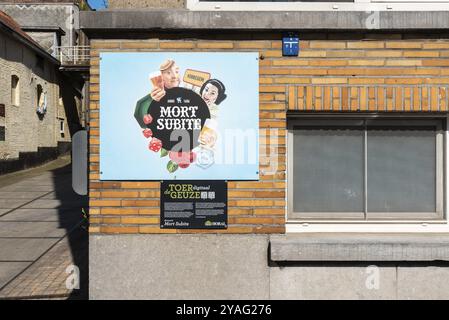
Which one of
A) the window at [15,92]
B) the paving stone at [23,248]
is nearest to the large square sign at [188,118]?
the paving stone at [23,248]

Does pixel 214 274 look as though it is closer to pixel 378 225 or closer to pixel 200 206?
pixel 200 206

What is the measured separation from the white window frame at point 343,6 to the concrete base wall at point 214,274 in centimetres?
219

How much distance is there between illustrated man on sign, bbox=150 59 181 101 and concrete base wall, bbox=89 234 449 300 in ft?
4.34

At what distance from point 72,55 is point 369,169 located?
78.9 feet

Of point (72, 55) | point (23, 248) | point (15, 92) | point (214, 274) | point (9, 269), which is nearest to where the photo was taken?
point (214, 274)

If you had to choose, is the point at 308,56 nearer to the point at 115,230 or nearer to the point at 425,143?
the point at 425,143

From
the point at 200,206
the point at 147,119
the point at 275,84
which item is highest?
the point at 275,84

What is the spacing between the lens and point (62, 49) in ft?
79.9

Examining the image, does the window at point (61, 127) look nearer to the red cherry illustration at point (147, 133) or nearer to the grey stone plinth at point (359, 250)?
the red cherry illustration at point (147, 133)

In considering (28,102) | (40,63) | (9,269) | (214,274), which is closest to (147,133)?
(214,274)

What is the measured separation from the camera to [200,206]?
3.99 meters

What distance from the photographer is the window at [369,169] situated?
422 cm

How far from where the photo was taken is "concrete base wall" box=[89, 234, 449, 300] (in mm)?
3943
